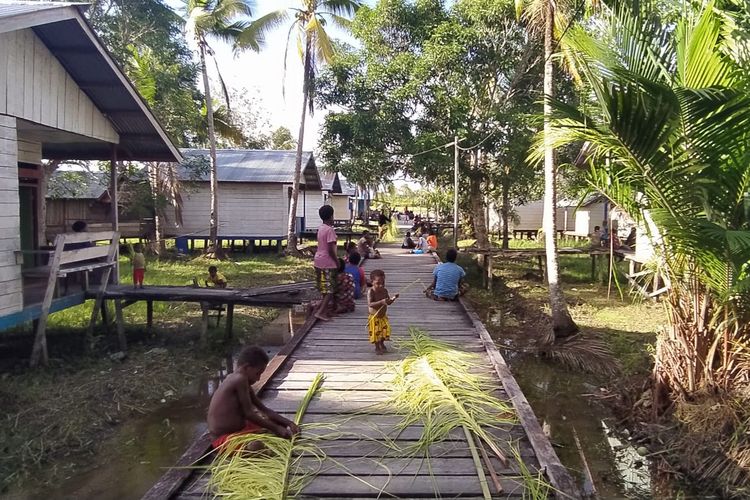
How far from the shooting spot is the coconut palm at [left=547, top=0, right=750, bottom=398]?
457 centimetres

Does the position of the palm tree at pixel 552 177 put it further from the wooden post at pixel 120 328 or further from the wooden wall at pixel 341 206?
the wooden wall at pixel 341 206

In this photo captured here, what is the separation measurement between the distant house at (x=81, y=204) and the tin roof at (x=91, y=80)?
205 inches

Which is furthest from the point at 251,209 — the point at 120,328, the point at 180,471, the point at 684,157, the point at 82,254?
the point at 180,471

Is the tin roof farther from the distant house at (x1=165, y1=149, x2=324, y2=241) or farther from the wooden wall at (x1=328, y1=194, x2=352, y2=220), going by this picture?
the wooden wall at (x1=328, y1=194, x2=352, y2=220)

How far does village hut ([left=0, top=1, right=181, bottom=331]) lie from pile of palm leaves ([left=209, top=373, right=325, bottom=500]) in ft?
16.9

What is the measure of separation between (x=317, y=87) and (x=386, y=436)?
15.2 meters

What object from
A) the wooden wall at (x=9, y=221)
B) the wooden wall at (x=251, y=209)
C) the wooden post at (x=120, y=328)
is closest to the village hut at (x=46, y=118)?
the wooden wall at (x=9, y=221)

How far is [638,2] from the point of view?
5082mm

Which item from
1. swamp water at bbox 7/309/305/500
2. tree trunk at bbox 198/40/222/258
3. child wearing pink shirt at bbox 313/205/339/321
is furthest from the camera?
tree trunk at bbox 198/40/222/258

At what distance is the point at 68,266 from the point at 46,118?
2298mm

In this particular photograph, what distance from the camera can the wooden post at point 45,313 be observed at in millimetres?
7684

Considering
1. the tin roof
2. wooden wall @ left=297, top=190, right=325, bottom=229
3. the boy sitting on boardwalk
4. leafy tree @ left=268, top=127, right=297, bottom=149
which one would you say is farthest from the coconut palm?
leafy tree @ left=268, top=127, right=297, bottom=149

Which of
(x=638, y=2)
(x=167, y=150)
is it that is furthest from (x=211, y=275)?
(x=638, y=2)

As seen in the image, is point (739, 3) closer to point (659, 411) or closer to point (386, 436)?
point (659, 411)
